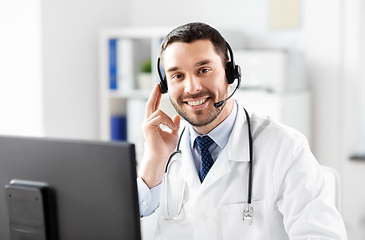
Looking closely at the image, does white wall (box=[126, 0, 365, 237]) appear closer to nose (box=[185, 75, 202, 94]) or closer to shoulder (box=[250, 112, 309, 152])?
shoulder (box=[250, 112, 309, 152])

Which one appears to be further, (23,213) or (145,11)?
(145,11)

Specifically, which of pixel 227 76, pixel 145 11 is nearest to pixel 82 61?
pixel 145 11

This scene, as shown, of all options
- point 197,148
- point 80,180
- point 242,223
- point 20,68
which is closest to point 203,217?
point 242,223

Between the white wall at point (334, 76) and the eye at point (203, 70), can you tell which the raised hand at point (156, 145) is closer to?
the eye at point (203, 70)

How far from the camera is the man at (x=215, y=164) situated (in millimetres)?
1283

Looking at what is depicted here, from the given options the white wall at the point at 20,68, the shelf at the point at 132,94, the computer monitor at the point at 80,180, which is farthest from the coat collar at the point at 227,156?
the white wall at the point at 20,68

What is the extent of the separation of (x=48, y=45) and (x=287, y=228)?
218 cm

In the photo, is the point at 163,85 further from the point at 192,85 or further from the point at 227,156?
the point at 227,156

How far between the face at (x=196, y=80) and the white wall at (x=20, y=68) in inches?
68.9

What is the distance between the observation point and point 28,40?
113 inches

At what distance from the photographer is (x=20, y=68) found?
9.52ft

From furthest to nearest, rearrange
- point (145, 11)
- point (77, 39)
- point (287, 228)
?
point (145, 11) → point (77, 39) → point (287, 228)

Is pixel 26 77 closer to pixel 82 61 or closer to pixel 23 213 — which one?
pixel 82 61

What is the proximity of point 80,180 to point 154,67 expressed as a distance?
218 cm
